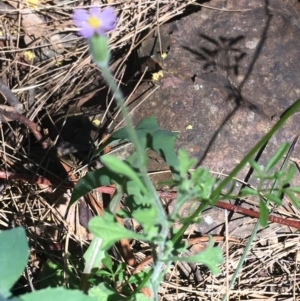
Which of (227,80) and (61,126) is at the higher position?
(227,80)

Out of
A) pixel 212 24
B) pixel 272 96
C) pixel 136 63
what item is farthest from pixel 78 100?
pixel 272 96

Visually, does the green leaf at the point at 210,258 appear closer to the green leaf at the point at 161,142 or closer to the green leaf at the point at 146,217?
the green leaf at the point at 146,217

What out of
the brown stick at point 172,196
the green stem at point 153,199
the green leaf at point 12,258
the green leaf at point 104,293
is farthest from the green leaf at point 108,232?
the brown stick at point 172,196

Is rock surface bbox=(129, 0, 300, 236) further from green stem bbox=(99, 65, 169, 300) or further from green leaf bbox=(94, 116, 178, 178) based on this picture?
green stem bbox=(99, 65, 169, 300)

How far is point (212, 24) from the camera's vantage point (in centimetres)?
246

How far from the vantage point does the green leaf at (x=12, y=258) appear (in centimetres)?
119

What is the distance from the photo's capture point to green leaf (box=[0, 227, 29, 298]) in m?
1.19

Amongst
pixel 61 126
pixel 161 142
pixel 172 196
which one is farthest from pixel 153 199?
pixel 61 126

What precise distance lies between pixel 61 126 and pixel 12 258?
1153 mm

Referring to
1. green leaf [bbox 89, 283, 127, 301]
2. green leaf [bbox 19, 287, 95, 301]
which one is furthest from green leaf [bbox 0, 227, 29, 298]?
green leaf [bbox 89, 283, 127, 301]

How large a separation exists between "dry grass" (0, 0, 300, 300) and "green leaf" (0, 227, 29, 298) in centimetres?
75

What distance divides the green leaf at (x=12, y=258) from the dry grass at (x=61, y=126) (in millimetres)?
754

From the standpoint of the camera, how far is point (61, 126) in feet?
7.51

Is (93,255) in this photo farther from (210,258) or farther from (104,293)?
(210,258)
